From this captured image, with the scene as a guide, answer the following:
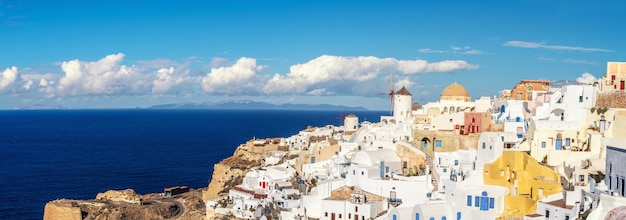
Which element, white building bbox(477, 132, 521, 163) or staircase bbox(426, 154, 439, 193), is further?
staircase bbox(426, 154, 439, 193)

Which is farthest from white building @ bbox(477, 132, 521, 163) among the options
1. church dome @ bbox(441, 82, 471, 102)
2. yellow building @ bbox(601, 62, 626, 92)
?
church dome @ bbox(441, 82, 471, 102)

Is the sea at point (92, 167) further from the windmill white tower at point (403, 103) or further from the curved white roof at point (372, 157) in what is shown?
the curved white roof at point (372, 157)

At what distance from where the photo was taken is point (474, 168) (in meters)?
39.6

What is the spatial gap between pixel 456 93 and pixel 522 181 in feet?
99.2

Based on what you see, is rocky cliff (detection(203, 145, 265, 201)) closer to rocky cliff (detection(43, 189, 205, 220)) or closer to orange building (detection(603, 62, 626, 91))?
rocky cliff (detection(43, 189, 205, 220))

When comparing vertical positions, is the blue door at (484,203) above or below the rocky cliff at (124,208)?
above

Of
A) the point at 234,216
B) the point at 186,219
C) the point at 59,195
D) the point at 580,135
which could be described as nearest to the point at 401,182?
the point at 580,135

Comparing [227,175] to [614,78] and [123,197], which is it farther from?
[614,78]

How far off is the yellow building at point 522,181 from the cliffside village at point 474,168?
6cm

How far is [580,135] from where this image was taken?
38562mm

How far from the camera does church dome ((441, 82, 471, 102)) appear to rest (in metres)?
63.8

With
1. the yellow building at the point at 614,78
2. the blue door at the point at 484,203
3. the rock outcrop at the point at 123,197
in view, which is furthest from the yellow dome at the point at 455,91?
the rock outcrop at the point at 123,197

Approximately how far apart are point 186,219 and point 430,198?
33460 mm

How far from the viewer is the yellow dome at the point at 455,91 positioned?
64.2 metres
